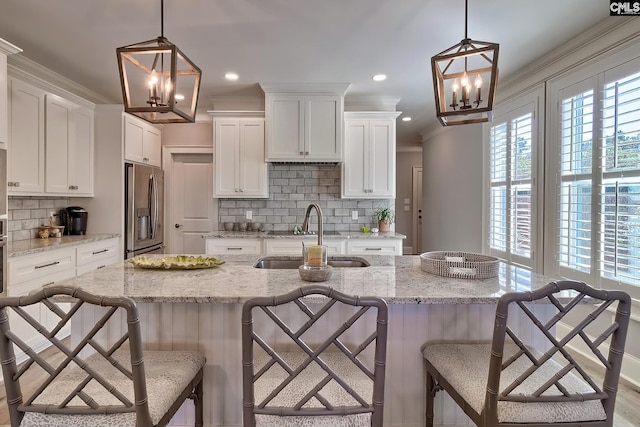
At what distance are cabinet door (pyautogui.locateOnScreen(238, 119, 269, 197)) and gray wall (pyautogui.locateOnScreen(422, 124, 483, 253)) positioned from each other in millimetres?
2841

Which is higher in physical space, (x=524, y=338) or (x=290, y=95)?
(x=290, y=95)

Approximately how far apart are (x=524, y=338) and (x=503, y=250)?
2473 millimetres

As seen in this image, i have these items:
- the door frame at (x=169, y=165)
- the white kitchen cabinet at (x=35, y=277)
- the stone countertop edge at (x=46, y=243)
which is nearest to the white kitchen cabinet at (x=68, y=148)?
the stone countertop edge at (x=46, y=243)

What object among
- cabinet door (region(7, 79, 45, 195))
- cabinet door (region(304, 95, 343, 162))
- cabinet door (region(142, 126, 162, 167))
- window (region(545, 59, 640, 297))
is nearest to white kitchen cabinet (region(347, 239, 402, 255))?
cabinet door (region(304, 95, 343, 162))

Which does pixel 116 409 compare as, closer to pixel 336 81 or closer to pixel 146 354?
pixel 146 354

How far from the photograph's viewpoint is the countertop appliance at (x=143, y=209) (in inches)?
155

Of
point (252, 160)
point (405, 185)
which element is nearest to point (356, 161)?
point (252, 160)

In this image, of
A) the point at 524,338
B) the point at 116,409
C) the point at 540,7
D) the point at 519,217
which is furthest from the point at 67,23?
the point at 519,217

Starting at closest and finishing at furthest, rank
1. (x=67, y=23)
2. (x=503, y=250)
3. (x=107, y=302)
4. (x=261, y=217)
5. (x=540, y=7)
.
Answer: (x=107, y=302)
(x=540, y=7)
(x=67, y=23)
(x=503, y=250)
(x=261, y=217)

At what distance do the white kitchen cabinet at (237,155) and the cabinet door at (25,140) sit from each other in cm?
167

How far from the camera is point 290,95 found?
3871mm

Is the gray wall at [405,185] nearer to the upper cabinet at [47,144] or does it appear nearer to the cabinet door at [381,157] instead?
the cabinet door at [381,157]

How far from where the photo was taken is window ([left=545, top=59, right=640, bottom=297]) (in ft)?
7.48
